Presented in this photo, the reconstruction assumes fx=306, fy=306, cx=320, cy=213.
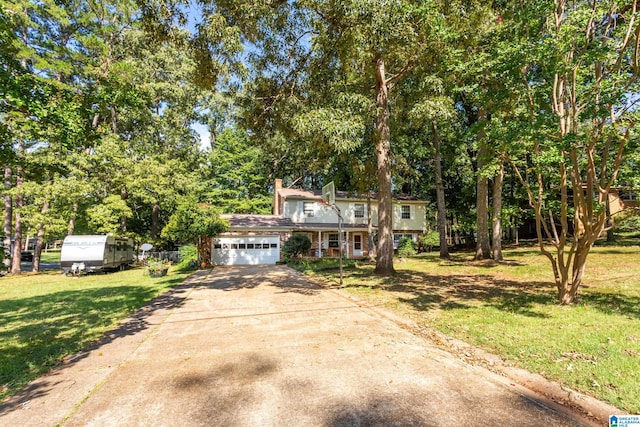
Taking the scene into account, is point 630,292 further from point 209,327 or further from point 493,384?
point 209,327

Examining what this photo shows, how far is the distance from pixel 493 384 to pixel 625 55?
281 inches

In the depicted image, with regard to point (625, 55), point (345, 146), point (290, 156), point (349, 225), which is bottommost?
point (349, 225)

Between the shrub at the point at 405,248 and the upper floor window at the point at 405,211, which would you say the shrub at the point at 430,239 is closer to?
the upper floor window at the point at 405,211

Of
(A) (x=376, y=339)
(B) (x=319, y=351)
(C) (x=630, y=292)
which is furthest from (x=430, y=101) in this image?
(B) (x=319, y=351)

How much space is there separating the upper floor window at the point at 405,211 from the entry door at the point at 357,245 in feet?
14.6

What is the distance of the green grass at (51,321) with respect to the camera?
14.0ft

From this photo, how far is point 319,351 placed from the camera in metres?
4.45

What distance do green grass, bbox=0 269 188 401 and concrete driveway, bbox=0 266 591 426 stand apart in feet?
1.33

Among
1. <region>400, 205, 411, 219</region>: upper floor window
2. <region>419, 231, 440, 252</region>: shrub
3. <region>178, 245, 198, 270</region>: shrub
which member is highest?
<region>400, 205, 411, 219</region>: upper floor window

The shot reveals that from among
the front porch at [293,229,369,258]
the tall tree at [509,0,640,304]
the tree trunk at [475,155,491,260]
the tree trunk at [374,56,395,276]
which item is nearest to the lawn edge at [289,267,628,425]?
the tall tree at [509,0,640,304]

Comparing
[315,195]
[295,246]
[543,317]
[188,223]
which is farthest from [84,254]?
[543,317]

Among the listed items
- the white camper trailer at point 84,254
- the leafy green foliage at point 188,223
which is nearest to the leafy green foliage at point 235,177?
the leafy green foliage at point 188,223

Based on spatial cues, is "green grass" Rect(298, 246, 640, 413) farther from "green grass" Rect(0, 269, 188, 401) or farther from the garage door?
the garage door

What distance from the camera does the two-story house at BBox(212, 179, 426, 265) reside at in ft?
72.3
